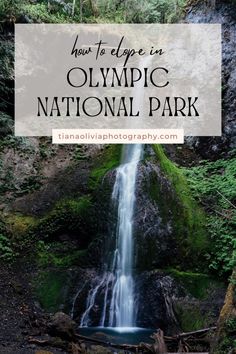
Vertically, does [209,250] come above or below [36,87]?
below

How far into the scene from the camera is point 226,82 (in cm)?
1372

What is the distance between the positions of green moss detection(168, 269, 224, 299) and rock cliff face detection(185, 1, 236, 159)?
5238 millimetres

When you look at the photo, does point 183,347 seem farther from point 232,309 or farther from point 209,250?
point 209,250

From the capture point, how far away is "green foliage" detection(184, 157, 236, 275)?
895 centimetres

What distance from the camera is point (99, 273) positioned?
9055 mm

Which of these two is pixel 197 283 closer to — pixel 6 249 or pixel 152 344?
pixel 152 344

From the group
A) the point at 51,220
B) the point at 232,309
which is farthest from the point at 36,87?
the point at 232,309

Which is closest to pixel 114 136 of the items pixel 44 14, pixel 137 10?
pixel 44 14

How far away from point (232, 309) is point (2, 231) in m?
7.07

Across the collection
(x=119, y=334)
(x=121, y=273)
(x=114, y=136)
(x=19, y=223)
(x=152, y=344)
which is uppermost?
(x=114, y=136)

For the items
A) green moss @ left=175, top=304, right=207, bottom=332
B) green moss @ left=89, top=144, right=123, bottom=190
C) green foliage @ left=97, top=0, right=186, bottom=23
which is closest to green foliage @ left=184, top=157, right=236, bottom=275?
green moss @ left=175, top=304, right=207, bottom=332

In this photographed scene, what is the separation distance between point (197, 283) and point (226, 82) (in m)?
7.85

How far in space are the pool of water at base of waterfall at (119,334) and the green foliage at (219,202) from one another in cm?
219

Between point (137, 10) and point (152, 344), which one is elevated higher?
point (137, 10)
